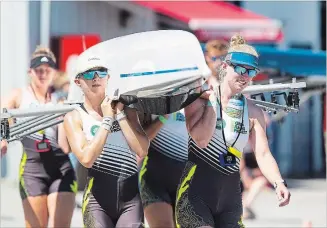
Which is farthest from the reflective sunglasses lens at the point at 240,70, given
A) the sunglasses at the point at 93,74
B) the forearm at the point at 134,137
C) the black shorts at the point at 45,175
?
the black shorts at the point at 45,175

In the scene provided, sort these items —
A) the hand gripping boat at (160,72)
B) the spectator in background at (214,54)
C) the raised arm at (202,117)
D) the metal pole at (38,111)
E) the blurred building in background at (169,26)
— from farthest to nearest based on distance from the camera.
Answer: the blurred building in background at (169,26), the spectator in background at (214,54), the metal pole at (38,111), the raised arm at (202,117), the hand gripping boat at (160,72)

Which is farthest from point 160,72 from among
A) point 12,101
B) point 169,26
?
point 169,26

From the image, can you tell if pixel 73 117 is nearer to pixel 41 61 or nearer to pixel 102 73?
pixel 102 73

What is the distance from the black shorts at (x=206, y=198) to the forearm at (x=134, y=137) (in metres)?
0.36

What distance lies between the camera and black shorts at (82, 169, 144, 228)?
5309mm

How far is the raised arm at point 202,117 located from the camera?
4.90 m

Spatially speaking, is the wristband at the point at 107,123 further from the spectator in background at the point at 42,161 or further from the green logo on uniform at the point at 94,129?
the spectator in background at the point at 42,161

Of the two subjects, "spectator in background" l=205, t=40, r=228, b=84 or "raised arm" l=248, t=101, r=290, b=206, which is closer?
"raised arm" l=248, t=101, r=290, b=206

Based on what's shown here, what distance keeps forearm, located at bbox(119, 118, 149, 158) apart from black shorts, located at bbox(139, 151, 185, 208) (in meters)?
1.35

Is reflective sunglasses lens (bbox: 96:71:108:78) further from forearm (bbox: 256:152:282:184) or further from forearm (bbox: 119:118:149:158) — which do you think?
forearm (bbox: 256:152:282:184)

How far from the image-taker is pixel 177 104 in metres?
4.71

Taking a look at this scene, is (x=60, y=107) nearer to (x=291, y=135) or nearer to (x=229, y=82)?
(x=229, y=82)

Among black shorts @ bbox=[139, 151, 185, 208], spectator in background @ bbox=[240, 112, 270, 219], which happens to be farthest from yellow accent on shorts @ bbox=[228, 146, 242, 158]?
spectator in background @ bbox=[240, 112, 270, 219]

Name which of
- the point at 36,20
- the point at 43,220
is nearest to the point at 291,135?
the point at 36,20
